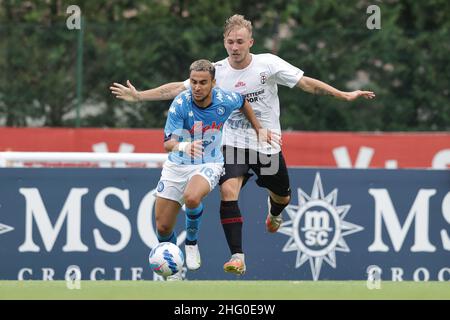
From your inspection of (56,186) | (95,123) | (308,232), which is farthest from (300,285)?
(95,123)

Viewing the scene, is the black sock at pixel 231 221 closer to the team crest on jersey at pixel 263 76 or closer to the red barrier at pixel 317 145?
the team crest on jersey at pixel 263 76

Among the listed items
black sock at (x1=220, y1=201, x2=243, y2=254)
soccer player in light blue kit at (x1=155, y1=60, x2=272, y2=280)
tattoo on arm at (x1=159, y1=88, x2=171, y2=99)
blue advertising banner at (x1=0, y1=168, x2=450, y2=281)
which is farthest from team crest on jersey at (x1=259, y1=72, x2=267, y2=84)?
blue advertising banner at (x1=0, y1=168, x2=450, y2=281)

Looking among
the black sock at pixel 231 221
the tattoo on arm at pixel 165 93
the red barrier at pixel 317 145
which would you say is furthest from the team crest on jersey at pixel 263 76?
the red barrier at pixel 317 145

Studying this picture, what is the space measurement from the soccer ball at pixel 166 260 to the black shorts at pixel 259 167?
96cm

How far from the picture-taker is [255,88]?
11.2m

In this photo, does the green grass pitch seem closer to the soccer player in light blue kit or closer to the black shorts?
the soccer player in light blue kit

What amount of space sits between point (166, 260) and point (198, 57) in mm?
8416

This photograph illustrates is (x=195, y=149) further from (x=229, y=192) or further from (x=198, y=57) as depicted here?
(x=198, y=57)

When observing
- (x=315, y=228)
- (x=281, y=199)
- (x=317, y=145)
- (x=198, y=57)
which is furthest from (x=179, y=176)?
(x=198, y=57)

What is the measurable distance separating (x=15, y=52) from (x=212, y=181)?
8354 millimetres

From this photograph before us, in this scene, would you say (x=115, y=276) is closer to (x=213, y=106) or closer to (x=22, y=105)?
(x=213, y=106)

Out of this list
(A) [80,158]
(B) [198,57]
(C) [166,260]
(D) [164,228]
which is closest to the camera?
(C) [166,260]

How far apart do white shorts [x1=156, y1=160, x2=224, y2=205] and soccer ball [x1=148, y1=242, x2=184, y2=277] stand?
0.54 m

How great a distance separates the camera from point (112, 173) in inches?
526
